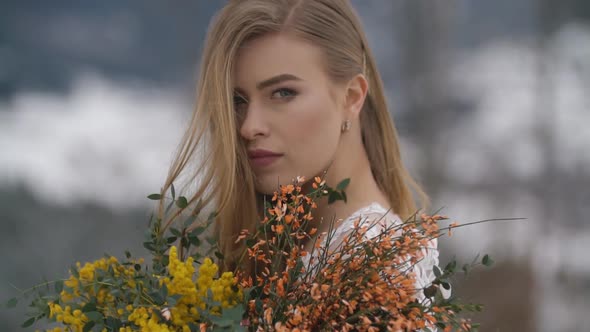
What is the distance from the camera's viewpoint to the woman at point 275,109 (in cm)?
145

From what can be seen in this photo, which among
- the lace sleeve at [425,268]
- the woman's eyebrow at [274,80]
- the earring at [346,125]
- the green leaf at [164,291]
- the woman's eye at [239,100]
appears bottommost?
the lace sleeve at [425,268]

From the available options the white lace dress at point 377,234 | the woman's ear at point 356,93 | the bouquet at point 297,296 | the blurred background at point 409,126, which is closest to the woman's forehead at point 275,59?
the woman's ear at point 356,93

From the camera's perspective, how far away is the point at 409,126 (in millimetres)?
4090

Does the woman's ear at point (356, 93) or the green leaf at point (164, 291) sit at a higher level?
the woman's ear at point (356, 93)

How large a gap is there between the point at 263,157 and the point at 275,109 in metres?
0.12

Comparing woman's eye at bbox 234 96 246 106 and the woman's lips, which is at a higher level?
woman's eye at bbox 234 96 246 106

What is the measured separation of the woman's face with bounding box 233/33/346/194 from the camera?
1444 millimetres

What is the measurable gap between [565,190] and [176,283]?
3839 millimetres

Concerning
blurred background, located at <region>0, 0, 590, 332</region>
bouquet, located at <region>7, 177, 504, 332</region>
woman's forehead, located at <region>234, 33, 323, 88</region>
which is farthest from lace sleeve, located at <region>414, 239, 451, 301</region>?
blurred background, located at <region>0, 0, 590, 332</region>

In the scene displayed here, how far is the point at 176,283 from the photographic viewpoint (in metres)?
1.08

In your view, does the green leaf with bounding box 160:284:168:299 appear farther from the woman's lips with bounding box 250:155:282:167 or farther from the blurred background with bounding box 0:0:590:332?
the blurred background with bounding box 0:0:590:332

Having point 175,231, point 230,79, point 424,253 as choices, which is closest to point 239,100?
point 230,79

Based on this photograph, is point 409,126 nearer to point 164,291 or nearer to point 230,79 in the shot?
point 230,79

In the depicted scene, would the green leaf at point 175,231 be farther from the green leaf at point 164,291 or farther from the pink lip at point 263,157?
the pink lip at point 263,157
